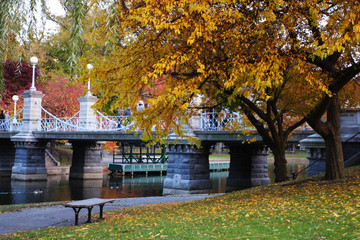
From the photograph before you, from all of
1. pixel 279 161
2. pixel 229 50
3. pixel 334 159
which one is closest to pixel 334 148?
pixel 334 159

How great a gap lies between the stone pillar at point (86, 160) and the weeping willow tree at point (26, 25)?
27.7 m

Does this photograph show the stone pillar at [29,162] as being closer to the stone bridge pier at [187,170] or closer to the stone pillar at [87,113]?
the stone pillar at [87,113]

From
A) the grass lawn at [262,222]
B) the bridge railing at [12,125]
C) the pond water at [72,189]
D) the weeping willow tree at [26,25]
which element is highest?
the bridge railing at [12,125]

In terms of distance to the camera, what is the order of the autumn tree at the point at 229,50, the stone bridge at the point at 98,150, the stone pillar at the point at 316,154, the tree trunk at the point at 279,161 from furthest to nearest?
the stone bridge at the point at 98,150 → the stone pillar at the point at 316,154 → the tree trunk at the point at 279,161 → the autumn tree at the point at 229,50

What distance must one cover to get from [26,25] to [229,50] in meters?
6.05

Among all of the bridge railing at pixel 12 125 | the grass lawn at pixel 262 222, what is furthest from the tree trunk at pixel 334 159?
the bridge railing at pixel 12 125

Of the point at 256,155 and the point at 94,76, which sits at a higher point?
the point at 94,76

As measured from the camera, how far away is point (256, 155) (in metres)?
27.4

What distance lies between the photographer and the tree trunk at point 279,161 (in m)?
14.5

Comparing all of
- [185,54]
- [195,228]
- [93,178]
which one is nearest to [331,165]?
[185,54]

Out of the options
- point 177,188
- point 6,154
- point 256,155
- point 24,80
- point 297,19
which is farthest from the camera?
point 24,80

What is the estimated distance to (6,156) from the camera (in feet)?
129

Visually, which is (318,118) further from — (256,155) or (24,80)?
(24,80)

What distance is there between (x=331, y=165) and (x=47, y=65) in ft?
133
